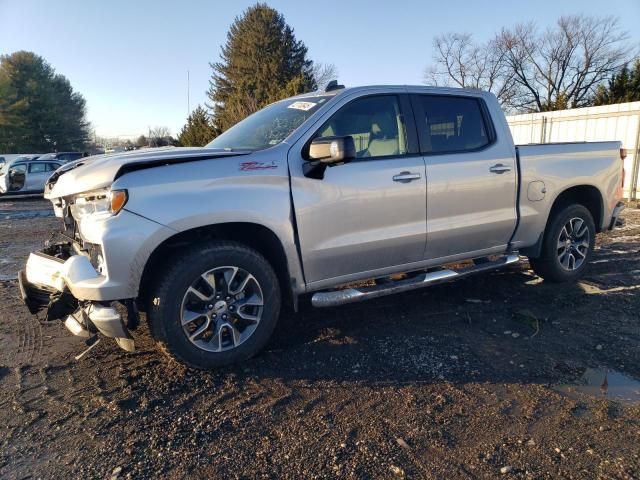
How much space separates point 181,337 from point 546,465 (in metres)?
2.27

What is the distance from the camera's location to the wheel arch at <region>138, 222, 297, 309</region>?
331cm

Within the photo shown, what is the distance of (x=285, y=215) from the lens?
3.51 m

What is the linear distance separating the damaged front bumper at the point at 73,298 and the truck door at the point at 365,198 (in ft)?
4.41

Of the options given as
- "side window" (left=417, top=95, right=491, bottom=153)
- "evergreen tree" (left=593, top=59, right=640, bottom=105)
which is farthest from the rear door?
"evergreen tree" (left=593, top=59, right=640, bottom=105)

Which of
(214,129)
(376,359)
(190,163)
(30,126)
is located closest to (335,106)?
(190,163)

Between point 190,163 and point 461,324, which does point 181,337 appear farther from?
point 461,324

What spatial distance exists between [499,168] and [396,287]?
1.61 m

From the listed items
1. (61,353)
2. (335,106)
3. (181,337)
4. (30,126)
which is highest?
(30,126)

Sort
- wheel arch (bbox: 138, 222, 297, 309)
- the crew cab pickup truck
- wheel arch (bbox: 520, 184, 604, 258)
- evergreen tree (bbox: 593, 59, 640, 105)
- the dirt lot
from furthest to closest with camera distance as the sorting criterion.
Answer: evergreen tree (bbox: 593, 59, 640, 105) < wheel arch (bbox: 520, 184, 604, 258) < wheel arch (bbox: 138, 222, 297, 309) < the crew cab pickup truck < the dirt lot

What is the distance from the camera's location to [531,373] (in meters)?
3.37

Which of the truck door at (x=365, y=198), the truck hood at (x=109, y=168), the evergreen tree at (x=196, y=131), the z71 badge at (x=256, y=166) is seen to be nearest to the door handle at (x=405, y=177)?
the truck door at (x=365, y=198)

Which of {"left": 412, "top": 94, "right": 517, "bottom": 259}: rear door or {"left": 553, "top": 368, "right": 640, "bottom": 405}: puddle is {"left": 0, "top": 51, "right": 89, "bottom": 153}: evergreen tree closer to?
{"left": 412, "top": 94, "right": 517, "bottom": 259}: rear door

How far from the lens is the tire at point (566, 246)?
515 centimetres

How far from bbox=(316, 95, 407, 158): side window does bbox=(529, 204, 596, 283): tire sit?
2168mm
